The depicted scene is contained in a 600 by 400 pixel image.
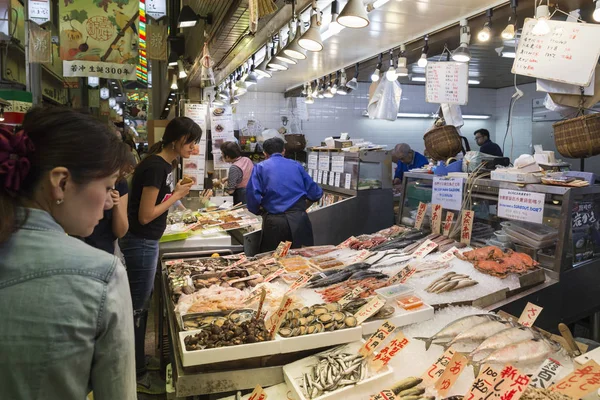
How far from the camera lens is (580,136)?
11.3 ft

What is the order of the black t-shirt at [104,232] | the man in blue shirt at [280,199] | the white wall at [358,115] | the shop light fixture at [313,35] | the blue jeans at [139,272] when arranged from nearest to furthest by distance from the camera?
the black t-shirt at [104,232] < the shop light fixture at [313,35] < the blue jeans at [139,272] < the man in blue shirt at [280,199] < the white wall at [358,115]

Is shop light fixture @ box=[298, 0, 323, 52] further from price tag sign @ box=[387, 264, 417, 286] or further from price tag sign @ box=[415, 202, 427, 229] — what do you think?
price tag sign @ box=[387, 264, 417, 286]

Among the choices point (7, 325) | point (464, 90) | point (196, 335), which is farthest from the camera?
point (464, 90)

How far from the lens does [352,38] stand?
6.50 m

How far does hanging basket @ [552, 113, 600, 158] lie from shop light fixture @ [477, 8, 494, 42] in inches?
53.6

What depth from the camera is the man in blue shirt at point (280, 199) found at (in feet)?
18.3

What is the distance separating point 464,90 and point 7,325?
4.67m

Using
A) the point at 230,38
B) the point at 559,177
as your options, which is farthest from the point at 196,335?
the point at 230,38

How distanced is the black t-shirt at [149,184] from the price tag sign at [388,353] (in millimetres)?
2489

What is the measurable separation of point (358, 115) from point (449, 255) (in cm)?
992

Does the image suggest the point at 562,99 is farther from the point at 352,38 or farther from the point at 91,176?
the point at 91,176

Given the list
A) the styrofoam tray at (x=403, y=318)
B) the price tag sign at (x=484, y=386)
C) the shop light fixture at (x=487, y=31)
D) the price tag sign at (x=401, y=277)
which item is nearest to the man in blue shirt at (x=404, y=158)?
the shop light fixture at (x=487, y=31)

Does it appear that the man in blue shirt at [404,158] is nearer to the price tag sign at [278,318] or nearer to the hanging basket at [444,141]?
the hanging basket at [444,141]

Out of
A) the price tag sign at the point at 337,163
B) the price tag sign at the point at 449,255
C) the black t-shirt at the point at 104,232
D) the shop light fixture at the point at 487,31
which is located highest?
the shop light fixture at the point at 487,31
